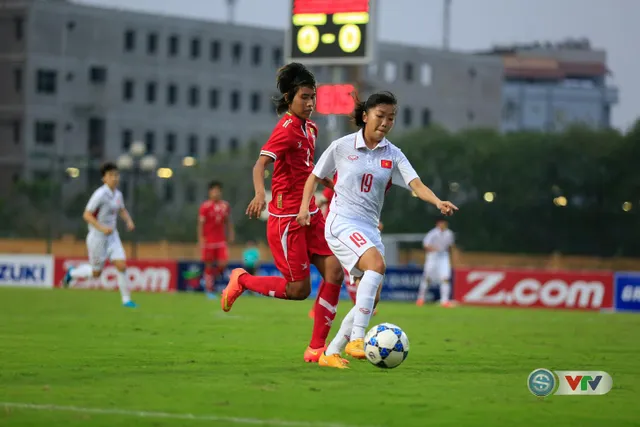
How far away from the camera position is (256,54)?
3725 inches

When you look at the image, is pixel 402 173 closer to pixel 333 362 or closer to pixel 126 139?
pixel 333 362

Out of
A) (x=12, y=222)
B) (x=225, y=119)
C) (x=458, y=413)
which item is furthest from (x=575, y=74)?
(x=458, y=413)

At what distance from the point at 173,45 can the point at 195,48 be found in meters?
1.79

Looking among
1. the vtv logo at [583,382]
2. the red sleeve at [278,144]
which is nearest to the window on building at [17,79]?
the red sleeve at [278,144]

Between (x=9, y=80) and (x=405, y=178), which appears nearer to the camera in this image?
(x=405, y=178)

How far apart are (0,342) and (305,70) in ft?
15.4

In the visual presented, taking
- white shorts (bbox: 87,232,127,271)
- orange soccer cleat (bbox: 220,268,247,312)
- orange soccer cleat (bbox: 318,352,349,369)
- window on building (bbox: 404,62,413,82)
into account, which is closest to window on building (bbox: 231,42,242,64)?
window on building (bbox: 404,62,413,82)

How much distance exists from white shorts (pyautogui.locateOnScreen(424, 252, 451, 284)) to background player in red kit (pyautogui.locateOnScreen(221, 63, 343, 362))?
63.0ft

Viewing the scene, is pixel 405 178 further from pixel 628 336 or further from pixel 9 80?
pixel 9 80

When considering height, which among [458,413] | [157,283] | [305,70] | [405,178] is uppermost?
[305,70]

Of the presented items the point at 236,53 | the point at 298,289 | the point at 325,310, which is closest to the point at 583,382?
the point at 325,310

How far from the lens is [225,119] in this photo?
94312mm

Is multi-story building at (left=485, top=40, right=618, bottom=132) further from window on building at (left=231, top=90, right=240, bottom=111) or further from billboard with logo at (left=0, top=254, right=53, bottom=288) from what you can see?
billboard with logo at (left=0, top=254, right=53, bottom=288)

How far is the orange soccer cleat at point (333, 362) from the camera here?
11.4 meters
